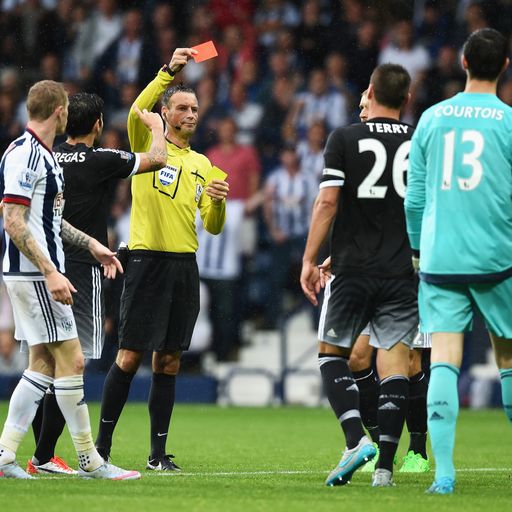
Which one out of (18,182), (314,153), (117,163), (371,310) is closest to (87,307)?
(117,163)

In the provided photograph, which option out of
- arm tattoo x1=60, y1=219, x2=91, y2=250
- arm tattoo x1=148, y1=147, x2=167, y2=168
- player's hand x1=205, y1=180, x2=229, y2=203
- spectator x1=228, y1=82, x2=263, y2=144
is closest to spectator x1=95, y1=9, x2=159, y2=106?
spectator x1=228, y1=82, x2=263, y2=144

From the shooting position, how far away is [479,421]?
13008 millimetres

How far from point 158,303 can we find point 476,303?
246 cm

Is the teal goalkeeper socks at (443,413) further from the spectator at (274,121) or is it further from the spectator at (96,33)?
the spectator at (96,33)

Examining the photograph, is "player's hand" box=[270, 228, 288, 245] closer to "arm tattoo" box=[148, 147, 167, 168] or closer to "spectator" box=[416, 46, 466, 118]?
"spectator" box=[416, 46, 466, 118]

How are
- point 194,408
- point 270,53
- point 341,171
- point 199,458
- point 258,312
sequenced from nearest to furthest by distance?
1. point 341,171
2. point 199,458
3. point 194,408
4. point 258,312
5. point 270,53

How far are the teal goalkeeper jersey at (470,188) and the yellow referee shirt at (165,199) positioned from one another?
2.15 meters

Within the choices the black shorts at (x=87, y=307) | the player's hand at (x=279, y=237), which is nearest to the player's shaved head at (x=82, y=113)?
the black shorts at (x=87, y=307)

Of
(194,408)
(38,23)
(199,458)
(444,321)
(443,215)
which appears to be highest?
(38,23)

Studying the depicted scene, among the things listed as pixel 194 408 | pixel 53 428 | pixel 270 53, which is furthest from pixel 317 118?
pixel 53 428

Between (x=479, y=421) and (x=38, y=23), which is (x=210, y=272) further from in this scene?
(x=38, y=23)

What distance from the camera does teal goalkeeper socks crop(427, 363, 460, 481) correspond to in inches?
237

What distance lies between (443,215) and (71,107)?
102 inches

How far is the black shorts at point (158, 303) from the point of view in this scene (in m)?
7.89
